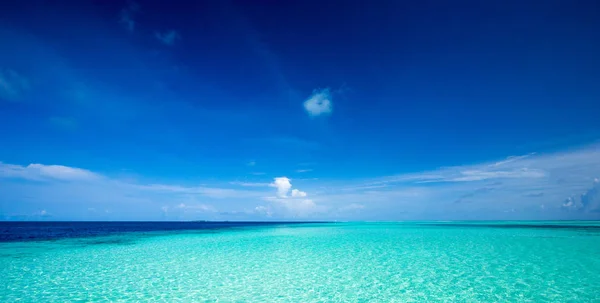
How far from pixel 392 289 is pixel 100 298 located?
32.6 ft

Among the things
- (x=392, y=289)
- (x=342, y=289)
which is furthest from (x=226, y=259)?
(x=392, y=289)

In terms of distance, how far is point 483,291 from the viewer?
10.3 meters

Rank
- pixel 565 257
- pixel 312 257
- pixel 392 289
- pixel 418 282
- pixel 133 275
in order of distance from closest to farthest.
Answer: pixel 392 289, pixel 418 282, pixel 133 275, pixel 565 257, pixel 312 257

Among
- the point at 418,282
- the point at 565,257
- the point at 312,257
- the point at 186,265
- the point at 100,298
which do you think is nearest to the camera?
the point at 100,298

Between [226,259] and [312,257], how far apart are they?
518 centimetres

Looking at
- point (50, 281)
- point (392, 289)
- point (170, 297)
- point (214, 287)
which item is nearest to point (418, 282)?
point (392, 289)

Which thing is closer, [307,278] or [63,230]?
[307,278]

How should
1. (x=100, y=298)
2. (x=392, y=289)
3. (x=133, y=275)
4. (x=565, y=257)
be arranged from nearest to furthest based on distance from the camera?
1. (x=100, y=298)
2. (x=392, y=289)
3. (x=133, y=275)
4. (x=565, y=257)

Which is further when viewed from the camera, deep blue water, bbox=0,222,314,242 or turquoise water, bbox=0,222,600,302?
deep blue water, bbox=0,222,314,242

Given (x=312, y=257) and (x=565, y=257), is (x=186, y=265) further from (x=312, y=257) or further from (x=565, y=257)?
(x=565, y=257)

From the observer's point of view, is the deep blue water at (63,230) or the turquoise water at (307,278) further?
the deep blue water at (63,230)

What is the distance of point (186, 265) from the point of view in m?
15.7

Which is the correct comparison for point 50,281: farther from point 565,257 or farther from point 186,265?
point 565,257

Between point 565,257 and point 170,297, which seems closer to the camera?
point 170,297
